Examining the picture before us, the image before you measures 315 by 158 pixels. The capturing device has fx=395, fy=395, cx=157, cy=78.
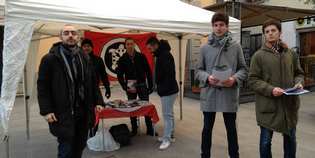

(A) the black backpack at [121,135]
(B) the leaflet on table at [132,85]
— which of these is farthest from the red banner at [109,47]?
(A) the black backpack at [121,135]

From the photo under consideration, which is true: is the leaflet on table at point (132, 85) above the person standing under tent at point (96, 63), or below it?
below

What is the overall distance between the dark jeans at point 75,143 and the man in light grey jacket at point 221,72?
137 centimetres

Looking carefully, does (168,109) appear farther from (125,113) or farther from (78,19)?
(78,19)

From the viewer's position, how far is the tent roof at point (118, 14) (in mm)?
4320

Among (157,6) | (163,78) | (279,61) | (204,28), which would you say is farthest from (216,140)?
(279,61)

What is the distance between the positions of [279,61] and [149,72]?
3326mm

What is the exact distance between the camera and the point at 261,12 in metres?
9.52

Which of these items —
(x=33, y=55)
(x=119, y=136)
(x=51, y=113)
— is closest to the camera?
(x=51, y=113)

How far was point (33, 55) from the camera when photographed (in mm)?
6547

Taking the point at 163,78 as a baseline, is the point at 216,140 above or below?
below

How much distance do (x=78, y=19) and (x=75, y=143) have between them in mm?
1432

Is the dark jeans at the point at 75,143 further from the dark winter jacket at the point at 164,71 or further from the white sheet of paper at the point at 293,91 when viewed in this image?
the white sheet of paper at the point at 293,91

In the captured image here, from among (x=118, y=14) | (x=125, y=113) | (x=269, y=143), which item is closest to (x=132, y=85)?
(x=125, y=113)

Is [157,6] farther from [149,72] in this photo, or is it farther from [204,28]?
[149,72]
